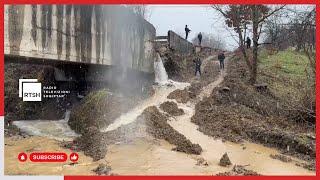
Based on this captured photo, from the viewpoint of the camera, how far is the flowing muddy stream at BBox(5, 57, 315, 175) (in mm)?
9461

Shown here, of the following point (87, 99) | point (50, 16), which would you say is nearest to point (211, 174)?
point (50, 16)

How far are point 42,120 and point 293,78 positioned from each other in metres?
11.5

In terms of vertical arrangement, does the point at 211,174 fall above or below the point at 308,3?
below

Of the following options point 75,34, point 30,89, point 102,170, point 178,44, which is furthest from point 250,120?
point 178,44

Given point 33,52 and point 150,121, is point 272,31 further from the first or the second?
point 33,52

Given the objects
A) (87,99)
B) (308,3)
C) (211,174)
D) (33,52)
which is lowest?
(211,174)

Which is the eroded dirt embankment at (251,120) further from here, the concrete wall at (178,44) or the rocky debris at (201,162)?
the concrete wall at (178,44)

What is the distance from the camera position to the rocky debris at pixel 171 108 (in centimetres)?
1603

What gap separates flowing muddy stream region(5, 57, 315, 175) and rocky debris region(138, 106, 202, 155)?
23 cm

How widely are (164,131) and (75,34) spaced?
350 cm

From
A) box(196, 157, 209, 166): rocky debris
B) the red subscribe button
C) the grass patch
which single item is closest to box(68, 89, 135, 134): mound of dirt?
box(196, 157, 209, 166): rocky debris

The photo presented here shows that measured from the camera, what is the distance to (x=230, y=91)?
19.2m

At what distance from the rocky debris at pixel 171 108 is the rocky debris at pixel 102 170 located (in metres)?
6.28

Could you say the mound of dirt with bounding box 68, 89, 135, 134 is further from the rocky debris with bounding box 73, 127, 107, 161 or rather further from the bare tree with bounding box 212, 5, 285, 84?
the bare tree with bounding box 212, 5, 285, 84
